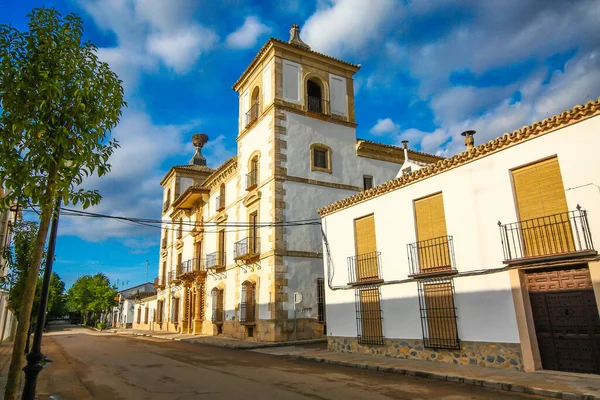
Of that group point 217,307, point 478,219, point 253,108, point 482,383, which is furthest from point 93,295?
point 482,383

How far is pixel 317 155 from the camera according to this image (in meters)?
22.1

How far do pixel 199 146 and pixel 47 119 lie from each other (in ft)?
120

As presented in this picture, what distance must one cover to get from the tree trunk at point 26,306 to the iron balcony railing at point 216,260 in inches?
794

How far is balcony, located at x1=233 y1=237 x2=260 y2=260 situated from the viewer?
68.5ft

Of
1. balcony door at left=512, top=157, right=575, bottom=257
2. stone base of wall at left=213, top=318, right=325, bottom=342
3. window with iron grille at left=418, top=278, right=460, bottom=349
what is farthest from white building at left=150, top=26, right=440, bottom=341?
balcony door at left=512, top=157, right=575, bottom=257

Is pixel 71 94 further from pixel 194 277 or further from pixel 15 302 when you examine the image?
pixel 194 277

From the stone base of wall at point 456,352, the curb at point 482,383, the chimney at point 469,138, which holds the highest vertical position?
the chimney at point 469,138

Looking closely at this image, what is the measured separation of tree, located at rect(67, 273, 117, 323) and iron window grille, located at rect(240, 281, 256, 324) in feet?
136

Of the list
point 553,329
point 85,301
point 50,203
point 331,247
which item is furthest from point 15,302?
point 85,301

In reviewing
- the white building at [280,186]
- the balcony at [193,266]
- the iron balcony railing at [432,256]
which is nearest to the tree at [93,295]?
the balcony at [193,266]

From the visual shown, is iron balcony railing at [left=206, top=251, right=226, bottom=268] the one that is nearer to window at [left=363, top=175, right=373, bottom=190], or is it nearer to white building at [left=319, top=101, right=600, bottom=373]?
window at [left=363, top=175, right=373, bottom=190]

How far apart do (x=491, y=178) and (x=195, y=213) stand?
2454 cm

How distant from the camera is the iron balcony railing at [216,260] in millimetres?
25344

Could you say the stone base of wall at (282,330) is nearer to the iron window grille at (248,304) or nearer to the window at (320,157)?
the iron window grille at (248,304)
